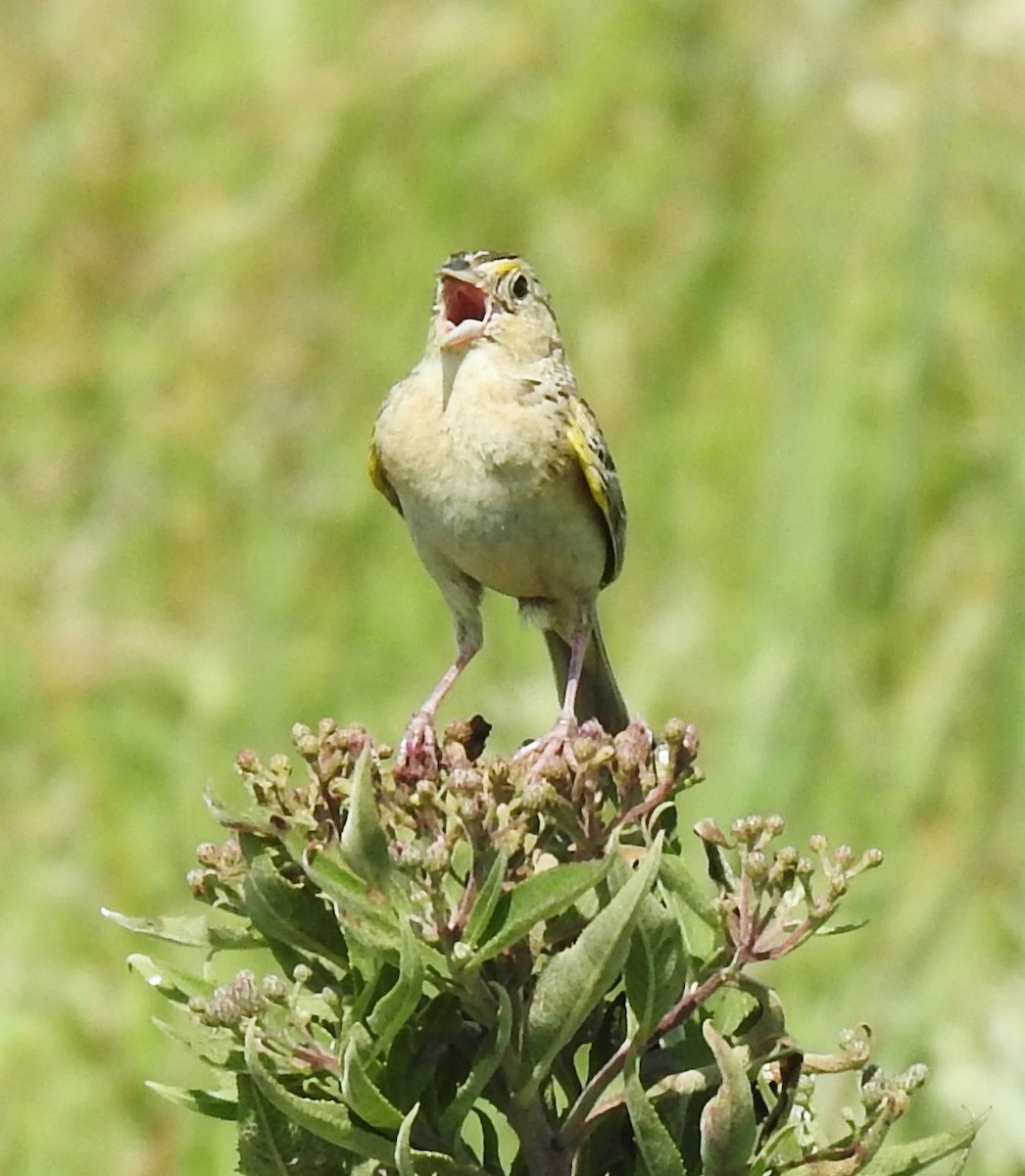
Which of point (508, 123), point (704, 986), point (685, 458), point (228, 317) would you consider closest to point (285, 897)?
point (704, 986)

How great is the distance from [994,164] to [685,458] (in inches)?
78.1

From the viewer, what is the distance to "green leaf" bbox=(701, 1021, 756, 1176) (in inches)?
83.7

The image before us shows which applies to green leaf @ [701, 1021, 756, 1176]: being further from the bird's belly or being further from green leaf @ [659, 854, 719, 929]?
the bird's belly

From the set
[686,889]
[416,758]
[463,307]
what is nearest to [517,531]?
[463,307]

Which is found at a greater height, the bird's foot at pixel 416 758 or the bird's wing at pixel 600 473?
the bird's wing at pixel 600 473

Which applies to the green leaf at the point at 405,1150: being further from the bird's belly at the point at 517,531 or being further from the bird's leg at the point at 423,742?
the bird's belly at the point at 517,531

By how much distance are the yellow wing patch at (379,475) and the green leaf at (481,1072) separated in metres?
1.88

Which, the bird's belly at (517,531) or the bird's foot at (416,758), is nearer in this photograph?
the bird's foot at (416,758)

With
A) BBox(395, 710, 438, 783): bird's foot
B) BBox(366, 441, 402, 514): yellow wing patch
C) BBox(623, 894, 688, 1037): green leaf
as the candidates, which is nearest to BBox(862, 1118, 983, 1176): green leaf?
BBox(623, 894, 688, 1037): green leaf

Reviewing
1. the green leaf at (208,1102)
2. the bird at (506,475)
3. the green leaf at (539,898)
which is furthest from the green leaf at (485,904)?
the bird at (506,475)

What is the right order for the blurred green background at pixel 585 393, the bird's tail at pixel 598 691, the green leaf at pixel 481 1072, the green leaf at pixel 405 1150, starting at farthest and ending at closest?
1. the blurred green background at pixel 585 393
2. the bird's tail at pixel 598 691
3. the green leaf at pixel 481 1072
4. the green leaf at pixel 405 1150

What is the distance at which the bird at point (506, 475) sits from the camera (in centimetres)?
377

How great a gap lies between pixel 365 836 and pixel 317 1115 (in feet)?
A: 0.90

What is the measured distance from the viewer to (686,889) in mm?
2283
